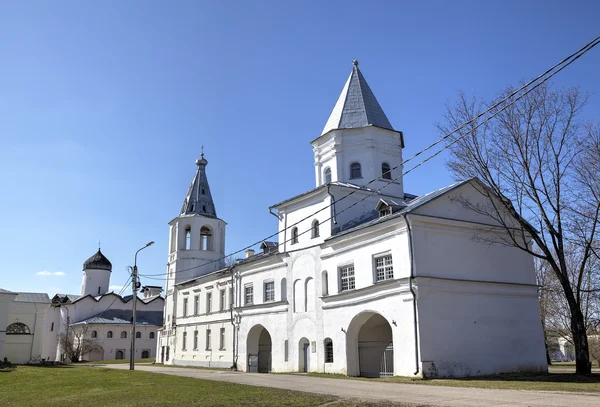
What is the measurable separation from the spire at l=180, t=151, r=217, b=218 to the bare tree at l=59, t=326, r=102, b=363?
2460 cm

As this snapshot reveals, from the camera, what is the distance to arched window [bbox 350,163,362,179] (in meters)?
31.4

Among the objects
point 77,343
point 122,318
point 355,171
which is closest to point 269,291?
point 355,171

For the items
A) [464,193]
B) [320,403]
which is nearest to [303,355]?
[464,193]

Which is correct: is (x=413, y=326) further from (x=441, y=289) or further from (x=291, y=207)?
(x=291, y=207)

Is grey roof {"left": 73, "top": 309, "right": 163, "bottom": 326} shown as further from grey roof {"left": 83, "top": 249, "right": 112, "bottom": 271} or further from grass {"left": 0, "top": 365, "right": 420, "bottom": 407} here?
grass {"left": 0, "top": 365, "right": 420, "bottom": 407}

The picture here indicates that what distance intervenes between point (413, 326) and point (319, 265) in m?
8.10

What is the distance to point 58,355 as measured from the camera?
64.9 metres

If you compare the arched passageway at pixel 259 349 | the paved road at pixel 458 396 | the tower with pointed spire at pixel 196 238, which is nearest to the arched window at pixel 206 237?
the tower with pointed spire at pixel 196 238

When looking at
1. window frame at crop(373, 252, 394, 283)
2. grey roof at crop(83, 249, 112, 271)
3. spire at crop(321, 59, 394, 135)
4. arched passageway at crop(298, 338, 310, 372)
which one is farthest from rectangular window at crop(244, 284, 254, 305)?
grey roof at crop(83, 249, 112, 271)

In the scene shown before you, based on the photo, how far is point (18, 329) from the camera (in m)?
47.5

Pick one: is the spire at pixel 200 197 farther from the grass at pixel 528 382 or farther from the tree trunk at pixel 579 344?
the tree trunk at pixel 579 344

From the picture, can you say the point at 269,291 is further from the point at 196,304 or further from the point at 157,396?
the point at 157,396

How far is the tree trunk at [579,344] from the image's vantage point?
68.5ft

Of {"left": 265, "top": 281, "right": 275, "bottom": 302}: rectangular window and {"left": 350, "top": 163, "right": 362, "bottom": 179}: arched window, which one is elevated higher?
{"left": 350, "top": 163, "right": 362, "bottom": 179}: arched window
